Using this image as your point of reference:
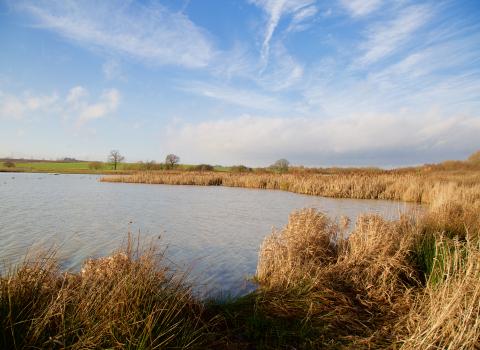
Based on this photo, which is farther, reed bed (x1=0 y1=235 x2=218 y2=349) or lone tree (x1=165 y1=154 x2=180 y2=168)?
lone tree (x1=165 y1=154 x2=180 y2=168)

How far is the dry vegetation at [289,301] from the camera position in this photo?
3279 mm

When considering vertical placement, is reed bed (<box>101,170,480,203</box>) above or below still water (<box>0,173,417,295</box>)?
above

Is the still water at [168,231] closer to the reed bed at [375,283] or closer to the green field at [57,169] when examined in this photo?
the reed bed at [375,283]

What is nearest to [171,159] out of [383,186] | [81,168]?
[81,168]

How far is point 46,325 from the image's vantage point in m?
3.28

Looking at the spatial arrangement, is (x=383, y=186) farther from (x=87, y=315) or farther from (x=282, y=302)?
(x=87, y=315)

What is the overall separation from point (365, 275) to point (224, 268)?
3011mm

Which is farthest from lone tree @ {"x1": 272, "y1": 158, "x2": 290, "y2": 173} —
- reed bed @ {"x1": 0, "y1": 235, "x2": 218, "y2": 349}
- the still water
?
Result: reed bed @ {"x1": 0, "y1": 235, "x2": 218, "y2": 349}

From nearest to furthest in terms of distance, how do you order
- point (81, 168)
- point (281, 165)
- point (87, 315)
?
1. point (87, 315)
2. point (281, 165)
3. point (81, 168)

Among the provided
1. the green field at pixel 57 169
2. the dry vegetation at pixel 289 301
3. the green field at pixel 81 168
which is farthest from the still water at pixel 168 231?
the green field at pixel 57 169

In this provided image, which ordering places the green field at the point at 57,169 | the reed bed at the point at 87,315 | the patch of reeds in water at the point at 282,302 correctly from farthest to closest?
the green field at the point at 57,169, the patch of reeds in water at the point at 282,302, the reed bed at the point at 87,315

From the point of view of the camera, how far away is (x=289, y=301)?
16.2ft

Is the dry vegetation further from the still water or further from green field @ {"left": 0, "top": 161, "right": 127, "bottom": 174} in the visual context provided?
green field @ {"left": 0, "top": 161, "right": 127, "bottom": 174}

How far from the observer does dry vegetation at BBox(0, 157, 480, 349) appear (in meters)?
3.28
